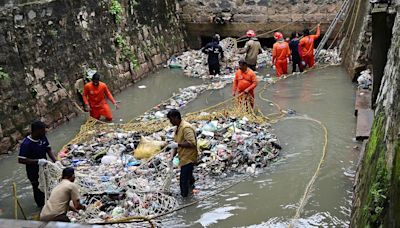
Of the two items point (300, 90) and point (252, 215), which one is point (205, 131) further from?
point (300, 90)

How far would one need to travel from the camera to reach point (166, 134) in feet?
31.1

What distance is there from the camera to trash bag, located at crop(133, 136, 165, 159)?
→ 8555 mm

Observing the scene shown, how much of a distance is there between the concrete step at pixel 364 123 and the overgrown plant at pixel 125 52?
22.9 ft

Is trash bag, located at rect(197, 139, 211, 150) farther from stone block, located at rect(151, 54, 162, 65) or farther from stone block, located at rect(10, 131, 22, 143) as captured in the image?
stone block, located at rect(151, 54, 162, 65)

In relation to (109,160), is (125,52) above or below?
above

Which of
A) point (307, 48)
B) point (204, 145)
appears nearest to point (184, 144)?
point (204, 145)

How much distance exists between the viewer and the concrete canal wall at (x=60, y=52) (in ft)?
32.6

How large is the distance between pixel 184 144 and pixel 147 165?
1582 mm

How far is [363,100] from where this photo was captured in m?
10.3

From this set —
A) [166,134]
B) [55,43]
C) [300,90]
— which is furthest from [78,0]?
[300,90]

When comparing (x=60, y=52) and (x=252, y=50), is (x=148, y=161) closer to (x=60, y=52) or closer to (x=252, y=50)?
(x=60, y=52)

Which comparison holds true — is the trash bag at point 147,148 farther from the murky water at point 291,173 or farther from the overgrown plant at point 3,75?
the overgrown plant at point 3,75

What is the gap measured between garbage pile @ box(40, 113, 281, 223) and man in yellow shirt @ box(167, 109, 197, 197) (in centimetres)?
24

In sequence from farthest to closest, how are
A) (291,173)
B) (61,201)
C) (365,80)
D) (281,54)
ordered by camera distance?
(281,54), (365,80), (291,173), (61,201)
